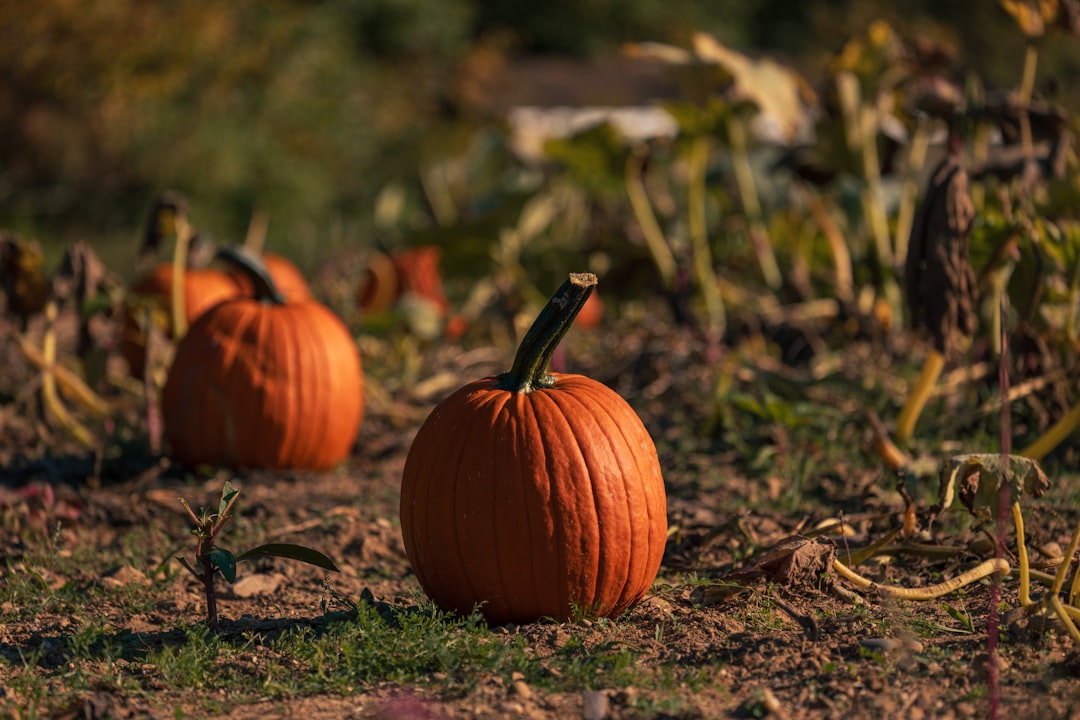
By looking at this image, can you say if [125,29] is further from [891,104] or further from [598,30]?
[598,30]

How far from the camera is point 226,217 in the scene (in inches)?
424

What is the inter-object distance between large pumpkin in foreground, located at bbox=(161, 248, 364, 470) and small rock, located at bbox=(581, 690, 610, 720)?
211 centimetres

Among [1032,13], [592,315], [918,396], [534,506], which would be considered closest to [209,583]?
[534,506]

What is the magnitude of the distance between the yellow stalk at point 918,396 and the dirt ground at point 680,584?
159 mm

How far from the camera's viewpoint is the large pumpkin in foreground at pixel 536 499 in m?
2.67

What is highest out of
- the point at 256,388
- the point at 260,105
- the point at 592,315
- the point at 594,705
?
the point at 260,105

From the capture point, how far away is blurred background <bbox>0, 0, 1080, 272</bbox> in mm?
9031

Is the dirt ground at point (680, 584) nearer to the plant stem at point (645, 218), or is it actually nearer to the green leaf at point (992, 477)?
the green leaf at point (992, 477)

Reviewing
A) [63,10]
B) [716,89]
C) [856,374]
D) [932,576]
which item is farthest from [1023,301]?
[63,10]

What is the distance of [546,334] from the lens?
107 inches

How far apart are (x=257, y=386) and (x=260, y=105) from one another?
778 cm

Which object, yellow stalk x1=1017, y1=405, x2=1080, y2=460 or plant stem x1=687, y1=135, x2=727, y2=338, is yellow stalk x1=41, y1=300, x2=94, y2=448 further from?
yellow stalk x1=1017, y1=405, x2=1080, y2=460

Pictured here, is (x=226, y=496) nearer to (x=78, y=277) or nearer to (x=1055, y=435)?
(x=78, y=277)

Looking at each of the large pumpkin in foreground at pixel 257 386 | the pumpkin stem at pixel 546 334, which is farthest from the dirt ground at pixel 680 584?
the pumpkin stem at pixel 546 334
